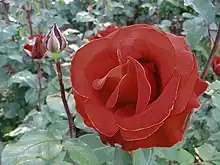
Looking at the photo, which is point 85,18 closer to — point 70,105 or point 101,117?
point 70,105

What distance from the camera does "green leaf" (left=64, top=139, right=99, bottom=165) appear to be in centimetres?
57

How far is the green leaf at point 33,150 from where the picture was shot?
1.86ft

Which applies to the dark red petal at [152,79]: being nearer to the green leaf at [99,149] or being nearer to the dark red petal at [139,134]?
the dark red petal at [139,134]

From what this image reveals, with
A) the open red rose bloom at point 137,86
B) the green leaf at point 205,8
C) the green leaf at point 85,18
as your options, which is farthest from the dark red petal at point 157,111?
the green leaf at point 85,18

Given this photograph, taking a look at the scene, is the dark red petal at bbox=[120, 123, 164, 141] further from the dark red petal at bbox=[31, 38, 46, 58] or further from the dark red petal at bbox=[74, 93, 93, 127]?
the dark red petal at bbox=[31, 38, 46, 58]

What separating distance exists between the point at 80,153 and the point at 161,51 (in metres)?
→ 0.19

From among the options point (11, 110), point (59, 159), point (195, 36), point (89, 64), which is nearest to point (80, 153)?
point (59, 159)

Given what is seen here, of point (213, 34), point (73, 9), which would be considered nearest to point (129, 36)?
point (213, 34)

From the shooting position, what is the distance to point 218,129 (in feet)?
3.73

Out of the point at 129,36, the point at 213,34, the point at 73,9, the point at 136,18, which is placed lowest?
the point at 136,18

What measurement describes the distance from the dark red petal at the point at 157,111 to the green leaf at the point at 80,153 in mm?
133

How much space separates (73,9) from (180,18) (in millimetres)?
633

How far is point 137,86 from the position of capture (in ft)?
1.56

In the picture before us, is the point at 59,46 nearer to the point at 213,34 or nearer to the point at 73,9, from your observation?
the point at 213,34
